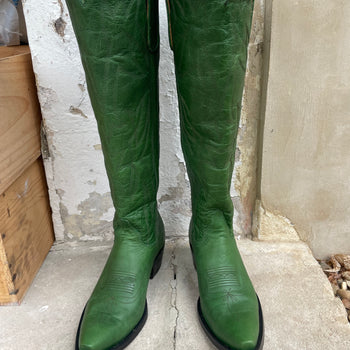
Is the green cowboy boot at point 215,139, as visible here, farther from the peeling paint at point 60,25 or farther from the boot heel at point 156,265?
the peeling paint at point 60,25

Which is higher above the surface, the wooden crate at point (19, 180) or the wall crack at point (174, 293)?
the wooden crate at point (19, 180)

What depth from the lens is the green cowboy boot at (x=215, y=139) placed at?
0.64 metres

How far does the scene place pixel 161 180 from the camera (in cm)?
113

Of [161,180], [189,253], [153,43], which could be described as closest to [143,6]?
[153,43]

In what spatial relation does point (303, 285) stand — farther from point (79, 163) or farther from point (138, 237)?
point (79, 163)

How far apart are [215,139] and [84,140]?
0.50 m

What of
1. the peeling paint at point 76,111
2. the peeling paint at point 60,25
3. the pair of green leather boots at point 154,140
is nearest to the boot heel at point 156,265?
the pair of green leather boots at point 154,140

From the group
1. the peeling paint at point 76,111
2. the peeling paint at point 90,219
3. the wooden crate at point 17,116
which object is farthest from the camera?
the peeling paint at point 90,219

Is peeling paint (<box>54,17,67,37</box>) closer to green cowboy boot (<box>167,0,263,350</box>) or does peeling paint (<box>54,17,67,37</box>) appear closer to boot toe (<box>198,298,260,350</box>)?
green cowboy boot (<box>167,0,263,350</box>)

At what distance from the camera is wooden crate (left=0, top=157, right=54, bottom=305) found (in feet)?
2.93

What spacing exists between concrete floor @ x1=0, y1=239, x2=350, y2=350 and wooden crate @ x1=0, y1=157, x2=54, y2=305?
4 centimetres

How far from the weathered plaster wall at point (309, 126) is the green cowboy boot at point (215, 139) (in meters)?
0.28

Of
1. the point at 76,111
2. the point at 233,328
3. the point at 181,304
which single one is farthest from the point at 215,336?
the point at 76,111

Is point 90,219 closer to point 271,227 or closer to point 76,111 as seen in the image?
point 76,111
